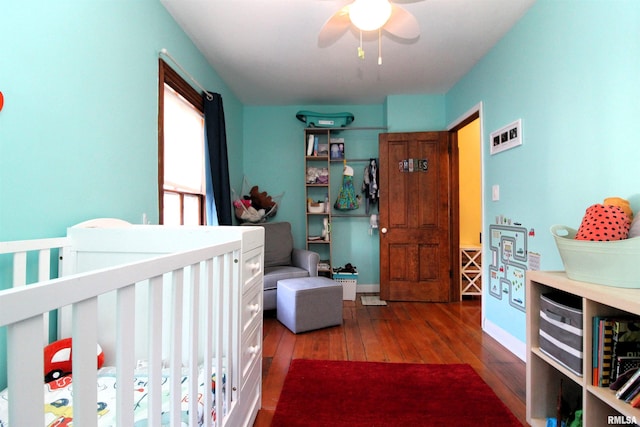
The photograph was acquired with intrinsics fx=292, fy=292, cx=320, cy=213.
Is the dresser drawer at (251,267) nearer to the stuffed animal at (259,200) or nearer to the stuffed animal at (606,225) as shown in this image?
the stuffed animal at (606,225)

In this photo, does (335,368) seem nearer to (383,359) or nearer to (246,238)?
(383,359)

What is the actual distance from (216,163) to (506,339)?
271 centimetres

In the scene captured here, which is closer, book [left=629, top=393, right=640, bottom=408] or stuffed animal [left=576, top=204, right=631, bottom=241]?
book [left=629, top=393, right=640, bottom=408]

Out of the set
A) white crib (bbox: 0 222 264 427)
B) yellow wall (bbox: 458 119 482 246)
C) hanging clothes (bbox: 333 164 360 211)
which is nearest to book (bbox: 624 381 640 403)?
white crib (bbox: 0 222 264 427)

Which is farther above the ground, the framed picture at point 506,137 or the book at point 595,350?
the framed picture at point 506,137

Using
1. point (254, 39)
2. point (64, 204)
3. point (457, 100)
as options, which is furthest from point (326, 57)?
point (64, 204)

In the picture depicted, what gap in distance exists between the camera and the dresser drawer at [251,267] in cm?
120

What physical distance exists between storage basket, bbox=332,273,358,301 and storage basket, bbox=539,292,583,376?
2.11 metres

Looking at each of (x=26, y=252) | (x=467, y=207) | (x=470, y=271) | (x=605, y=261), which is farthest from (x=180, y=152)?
(x=467, y=207)

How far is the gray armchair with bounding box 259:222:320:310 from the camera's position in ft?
8.91

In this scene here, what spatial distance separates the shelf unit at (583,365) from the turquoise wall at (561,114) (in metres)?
0.52

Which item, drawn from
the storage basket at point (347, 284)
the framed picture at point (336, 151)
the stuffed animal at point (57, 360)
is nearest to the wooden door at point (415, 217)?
the storage basket at point (347, 284)

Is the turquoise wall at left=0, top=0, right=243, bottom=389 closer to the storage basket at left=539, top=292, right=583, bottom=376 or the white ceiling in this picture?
the white ceiling

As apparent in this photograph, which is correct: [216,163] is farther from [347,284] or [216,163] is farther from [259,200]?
[347,284]
